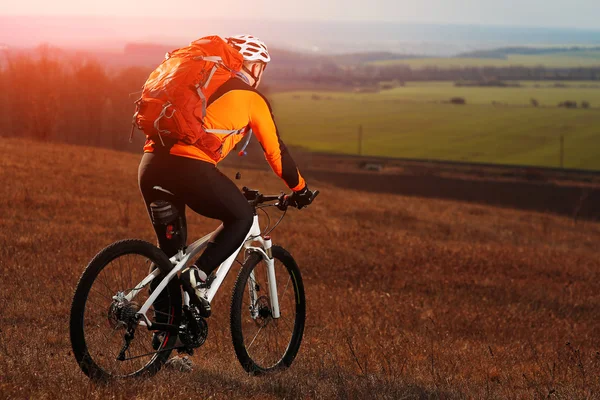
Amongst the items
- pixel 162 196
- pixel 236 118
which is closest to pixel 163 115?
pixel 236 118

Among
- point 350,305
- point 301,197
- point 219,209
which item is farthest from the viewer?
point 350,305

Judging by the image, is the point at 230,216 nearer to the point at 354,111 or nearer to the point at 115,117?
the point at 115,117

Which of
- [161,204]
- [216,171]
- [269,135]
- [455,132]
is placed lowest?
[455,132]

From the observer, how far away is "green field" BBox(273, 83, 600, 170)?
124 meters

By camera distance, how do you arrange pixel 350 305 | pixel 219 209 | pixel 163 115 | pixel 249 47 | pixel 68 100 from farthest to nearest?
pixel 68 100 → pixel 350 305 → pixel 249 47 → pixel 219 209 → pixel 163 115

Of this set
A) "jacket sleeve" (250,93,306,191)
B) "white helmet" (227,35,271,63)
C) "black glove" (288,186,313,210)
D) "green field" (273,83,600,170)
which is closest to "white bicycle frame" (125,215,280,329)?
"black glove" (288,186,313,210)

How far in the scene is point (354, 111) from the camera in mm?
189500

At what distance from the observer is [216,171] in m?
5.46

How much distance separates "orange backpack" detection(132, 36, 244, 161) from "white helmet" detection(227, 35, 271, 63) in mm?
222

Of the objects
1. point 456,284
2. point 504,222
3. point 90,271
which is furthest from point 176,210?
A: point 504,222

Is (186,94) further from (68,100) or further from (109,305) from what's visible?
(68,100)

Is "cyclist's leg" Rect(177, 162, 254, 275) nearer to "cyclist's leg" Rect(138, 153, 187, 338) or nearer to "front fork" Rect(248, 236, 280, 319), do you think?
"cyclist's leg" Rect(138, 153, 187, 338)

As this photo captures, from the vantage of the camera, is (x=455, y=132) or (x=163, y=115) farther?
(x=455, y=132)

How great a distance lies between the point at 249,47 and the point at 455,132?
149 m
